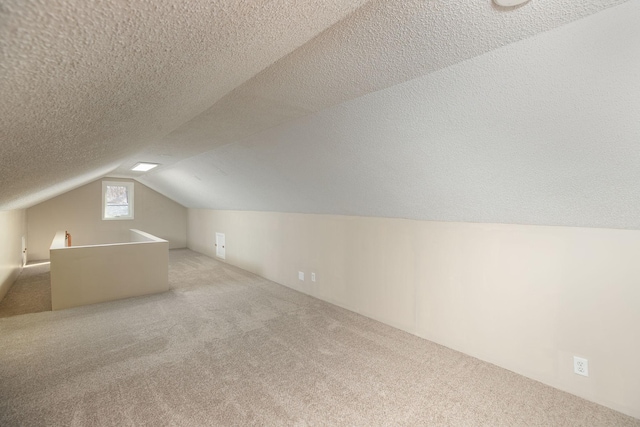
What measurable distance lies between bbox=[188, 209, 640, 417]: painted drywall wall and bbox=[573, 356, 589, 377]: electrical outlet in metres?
0.03

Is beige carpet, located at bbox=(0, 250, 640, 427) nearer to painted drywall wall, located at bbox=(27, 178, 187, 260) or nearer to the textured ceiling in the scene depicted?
the textured ceiling

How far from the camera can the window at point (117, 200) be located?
25.6ft

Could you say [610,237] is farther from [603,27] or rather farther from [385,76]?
[385,76]

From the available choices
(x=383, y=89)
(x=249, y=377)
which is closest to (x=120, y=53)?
(x=383, y=89)

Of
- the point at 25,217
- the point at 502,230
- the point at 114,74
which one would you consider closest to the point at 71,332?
the point at 114,74

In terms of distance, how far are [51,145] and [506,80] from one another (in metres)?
2.29

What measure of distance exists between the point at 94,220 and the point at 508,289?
29.1ft

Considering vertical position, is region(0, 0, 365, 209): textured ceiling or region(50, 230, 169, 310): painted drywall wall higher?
region(0, 0, 365, 209): textured ceiling

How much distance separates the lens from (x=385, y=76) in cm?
168

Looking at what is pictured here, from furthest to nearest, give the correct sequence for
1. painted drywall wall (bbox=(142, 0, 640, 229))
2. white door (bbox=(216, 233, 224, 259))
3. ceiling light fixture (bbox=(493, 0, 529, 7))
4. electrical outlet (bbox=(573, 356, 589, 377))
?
1. white door (bbox=(216, 233, 224, 259))
2. electrical outlet (bbox=(573, 356, 589, 377))
3. painted drywall wall (bbox=(142, 0, 640, 229))
4. ceiling light fixture (bbox=(493, 0, 529, 7))

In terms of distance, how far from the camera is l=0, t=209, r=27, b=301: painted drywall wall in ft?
13.6

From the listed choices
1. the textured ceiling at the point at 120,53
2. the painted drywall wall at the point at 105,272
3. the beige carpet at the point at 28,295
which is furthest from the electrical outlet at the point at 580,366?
the beige carpet at the point at 28,295

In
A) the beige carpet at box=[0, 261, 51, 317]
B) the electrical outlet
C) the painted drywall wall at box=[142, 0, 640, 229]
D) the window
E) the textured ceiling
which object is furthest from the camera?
the window

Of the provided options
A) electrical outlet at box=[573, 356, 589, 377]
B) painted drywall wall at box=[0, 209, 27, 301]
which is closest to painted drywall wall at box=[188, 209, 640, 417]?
electrical outlet at box=[573, 356, 589, 377]
